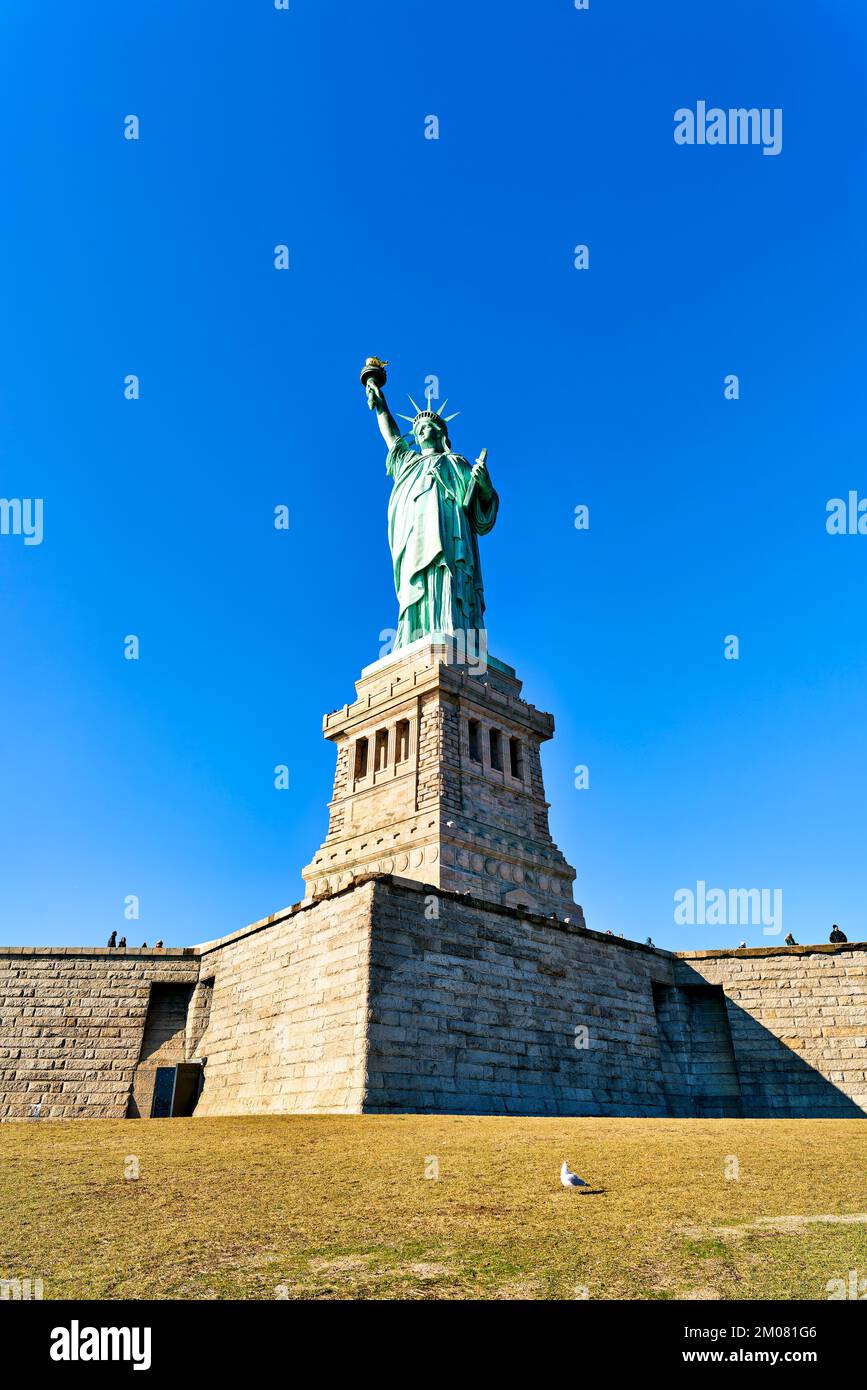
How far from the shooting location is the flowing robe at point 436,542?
99.9 ft

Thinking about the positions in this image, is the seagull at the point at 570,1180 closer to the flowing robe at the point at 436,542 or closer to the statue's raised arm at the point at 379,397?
the flowing robe at the point at 436,542

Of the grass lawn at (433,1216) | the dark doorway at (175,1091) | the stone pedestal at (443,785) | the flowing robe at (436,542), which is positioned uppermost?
the flowing robe at (436,542)

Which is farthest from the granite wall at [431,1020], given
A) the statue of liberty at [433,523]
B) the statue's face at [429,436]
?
the statue's face at [429,436]

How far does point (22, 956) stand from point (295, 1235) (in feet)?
62.3

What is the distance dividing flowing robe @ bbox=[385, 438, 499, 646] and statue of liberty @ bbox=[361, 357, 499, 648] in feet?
0.12

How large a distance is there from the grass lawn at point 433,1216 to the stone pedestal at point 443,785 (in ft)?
42.7

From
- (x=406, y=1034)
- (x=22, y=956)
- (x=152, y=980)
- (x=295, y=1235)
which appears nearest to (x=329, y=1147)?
(x=295, y=1235)

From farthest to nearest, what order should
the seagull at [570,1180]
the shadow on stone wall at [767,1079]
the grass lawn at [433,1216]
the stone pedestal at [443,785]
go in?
the stone pedestal at [443,785]
the shadow on stone wall at [767,1079]
the seagull at [570,1180]
the grass lawn at [433,1216]

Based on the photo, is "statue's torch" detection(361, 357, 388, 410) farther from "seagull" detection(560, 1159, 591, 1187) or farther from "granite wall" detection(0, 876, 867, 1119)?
"seagull" detection(560, 1159, 591, 1187)

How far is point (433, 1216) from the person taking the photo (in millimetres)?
5855

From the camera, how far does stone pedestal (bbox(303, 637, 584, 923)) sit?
2356cm

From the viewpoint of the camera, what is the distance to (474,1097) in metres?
15.0
